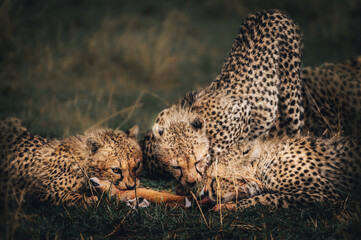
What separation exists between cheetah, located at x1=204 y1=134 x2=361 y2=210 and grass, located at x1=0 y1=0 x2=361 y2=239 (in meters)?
0.17

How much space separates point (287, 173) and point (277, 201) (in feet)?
1.10

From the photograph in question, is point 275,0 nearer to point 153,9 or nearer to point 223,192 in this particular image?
point 153,9

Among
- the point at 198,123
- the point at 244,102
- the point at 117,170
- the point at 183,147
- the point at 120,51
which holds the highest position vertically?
the point at 120,51

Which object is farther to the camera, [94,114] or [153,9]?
[153,9]

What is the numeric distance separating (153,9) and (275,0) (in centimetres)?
351

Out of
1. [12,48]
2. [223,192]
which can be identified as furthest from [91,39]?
[223,192]

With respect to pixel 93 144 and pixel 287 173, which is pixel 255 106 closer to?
pixel 287 173

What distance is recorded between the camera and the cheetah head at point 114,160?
428 centimetres

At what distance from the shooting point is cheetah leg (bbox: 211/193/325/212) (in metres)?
3.79

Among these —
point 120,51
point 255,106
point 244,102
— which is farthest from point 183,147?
point 120,51

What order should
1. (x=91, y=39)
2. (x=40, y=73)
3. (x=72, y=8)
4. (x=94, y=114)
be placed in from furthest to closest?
1. (x=72, y=8)
2. (x=91, y=39)
3. (x=40, y=73)
4. (x=94, y=114)

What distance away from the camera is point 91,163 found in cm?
440

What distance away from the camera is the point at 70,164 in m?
4.39

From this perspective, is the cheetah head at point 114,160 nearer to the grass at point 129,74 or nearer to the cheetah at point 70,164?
the cheetah at point 70,164
